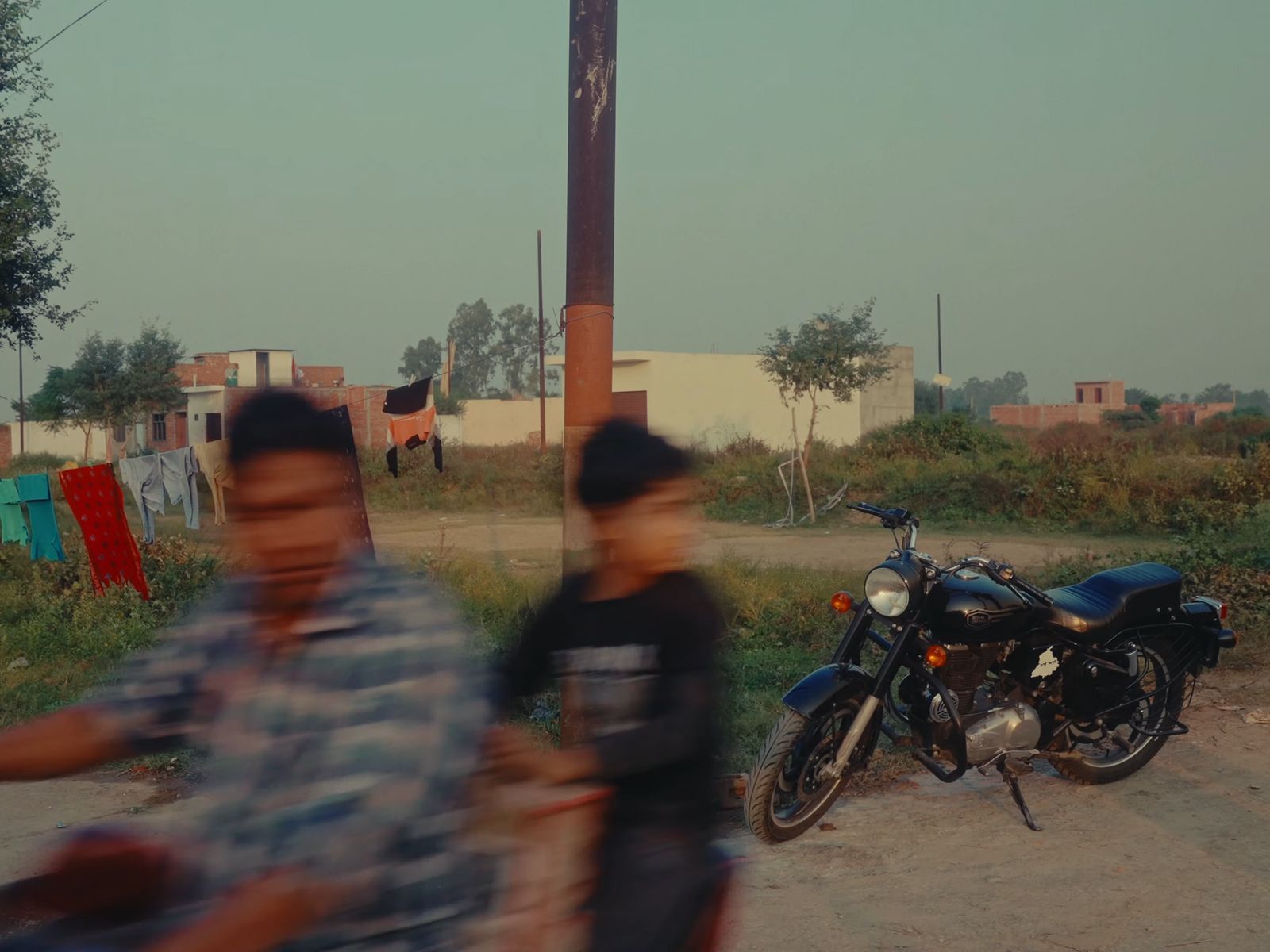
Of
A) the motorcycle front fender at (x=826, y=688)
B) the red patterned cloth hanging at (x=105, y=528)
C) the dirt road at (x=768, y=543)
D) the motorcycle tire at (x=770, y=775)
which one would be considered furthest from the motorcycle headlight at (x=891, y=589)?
the dirt road at (x=768, y=543)

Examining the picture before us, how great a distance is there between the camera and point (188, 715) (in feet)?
7.13

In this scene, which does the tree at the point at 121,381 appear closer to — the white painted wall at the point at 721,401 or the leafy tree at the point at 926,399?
the white painted wall at the point at 721,401

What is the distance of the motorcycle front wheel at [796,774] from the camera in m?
4.73

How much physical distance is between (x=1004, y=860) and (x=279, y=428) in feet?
11.9

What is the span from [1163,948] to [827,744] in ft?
4.72

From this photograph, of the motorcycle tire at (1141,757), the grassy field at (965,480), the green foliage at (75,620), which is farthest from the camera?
the grassy field at (965,480)

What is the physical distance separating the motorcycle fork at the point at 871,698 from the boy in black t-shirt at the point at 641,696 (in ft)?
8.43

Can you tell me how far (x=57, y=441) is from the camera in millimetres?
58438

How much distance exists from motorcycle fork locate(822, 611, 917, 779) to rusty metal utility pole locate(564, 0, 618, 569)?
1.56 m

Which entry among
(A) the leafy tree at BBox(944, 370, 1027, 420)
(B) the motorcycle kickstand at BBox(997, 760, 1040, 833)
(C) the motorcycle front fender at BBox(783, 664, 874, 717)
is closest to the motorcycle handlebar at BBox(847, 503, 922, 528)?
(C) the motorcycle front fender at BBox(783, 664, 874, 717)

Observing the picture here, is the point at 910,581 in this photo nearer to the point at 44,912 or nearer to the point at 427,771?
the point at 427,771

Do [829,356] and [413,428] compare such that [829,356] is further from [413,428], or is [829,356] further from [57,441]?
[57,441]

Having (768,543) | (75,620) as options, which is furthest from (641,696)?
(768,543)

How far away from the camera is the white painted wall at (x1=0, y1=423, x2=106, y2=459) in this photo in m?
56.4
